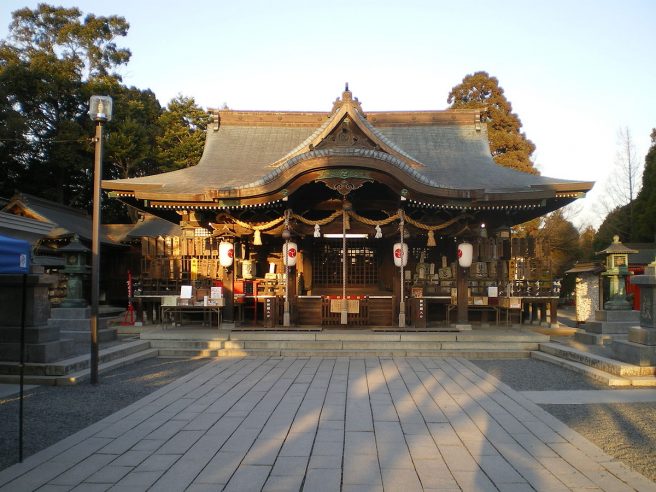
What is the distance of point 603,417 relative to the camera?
632 cm

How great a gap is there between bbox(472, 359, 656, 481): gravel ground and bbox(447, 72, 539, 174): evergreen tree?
20.9 metres

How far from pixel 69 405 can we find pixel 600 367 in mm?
8903

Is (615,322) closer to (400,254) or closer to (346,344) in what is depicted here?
(400,254)

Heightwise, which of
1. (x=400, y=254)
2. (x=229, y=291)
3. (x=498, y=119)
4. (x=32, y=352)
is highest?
(x=498, y=119)

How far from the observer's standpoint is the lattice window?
51.5 ft

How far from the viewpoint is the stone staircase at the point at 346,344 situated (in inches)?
456

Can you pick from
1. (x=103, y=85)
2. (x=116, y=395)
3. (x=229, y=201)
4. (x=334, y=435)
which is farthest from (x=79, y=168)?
(x=334, y=435)

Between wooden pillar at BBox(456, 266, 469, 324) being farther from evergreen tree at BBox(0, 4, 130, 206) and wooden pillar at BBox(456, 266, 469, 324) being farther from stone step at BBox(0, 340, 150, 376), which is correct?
evergreen tree at BBox(0, 4, 130, 206)

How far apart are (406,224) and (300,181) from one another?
11.0 feet

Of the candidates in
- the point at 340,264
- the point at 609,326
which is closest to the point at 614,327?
the point at 609,326

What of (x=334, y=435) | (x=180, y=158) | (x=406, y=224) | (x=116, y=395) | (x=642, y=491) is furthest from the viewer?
(x=180, y=158)

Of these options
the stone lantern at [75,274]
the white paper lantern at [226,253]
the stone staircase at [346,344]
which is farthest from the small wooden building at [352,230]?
the stone lantern at [75,274]

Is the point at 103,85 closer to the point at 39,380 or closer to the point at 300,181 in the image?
the point at 300,181

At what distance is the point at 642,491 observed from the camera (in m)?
4.04
